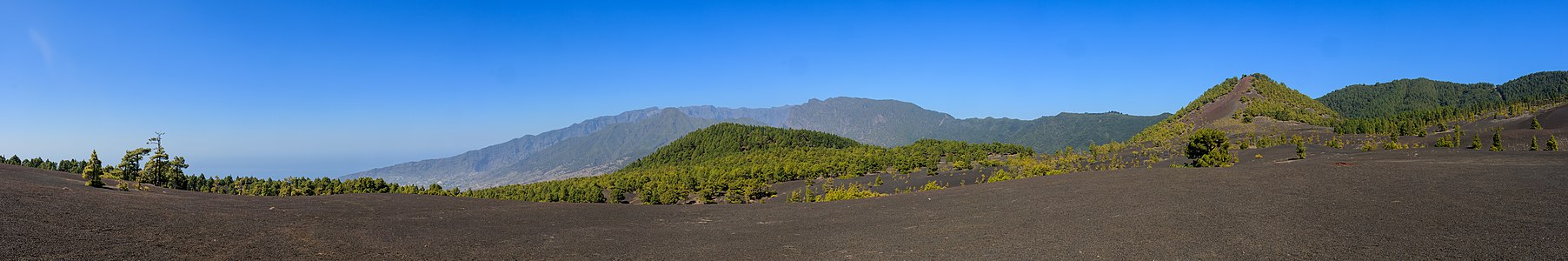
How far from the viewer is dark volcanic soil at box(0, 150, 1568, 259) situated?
585 inches

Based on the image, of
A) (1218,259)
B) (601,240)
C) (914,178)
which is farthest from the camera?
(914,178)

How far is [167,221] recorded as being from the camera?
17688 mm

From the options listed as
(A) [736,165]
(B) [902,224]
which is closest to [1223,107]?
(A) [736,165]

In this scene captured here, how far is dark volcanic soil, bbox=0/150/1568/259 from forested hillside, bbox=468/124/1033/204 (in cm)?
3014

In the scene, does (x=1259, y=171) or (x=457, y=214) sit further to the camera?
(x=1259, y=171)

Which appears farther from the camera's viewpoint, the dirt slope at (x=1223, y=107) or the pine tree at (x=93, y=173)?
the dirt slope at (x=1223, y=107)

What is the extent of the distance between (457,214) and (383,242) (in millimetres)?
8068

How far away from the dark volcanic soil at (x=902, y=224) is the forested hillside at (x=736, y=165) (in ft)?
98.9

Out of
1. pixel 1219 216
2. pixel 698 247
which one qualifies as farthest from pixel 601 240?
pixel 1219 216

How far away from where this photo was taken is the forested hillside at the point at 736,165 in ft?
209

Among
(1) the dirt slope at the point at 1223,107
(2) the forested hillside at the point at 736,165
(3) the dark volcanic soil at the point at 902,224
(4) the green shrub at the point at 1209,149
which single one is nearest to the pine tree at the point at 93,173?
(3) the dark volcanic soil at the point at 902,224

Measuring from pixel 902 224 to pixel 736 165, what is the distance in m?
75.7

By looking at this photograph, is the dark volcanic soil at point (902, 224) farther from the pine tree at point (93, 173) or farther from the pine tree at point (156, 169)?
the pine tree at point (156, 169)

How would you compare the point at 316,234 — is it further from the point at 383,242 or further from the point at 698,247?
the point at 698,247
